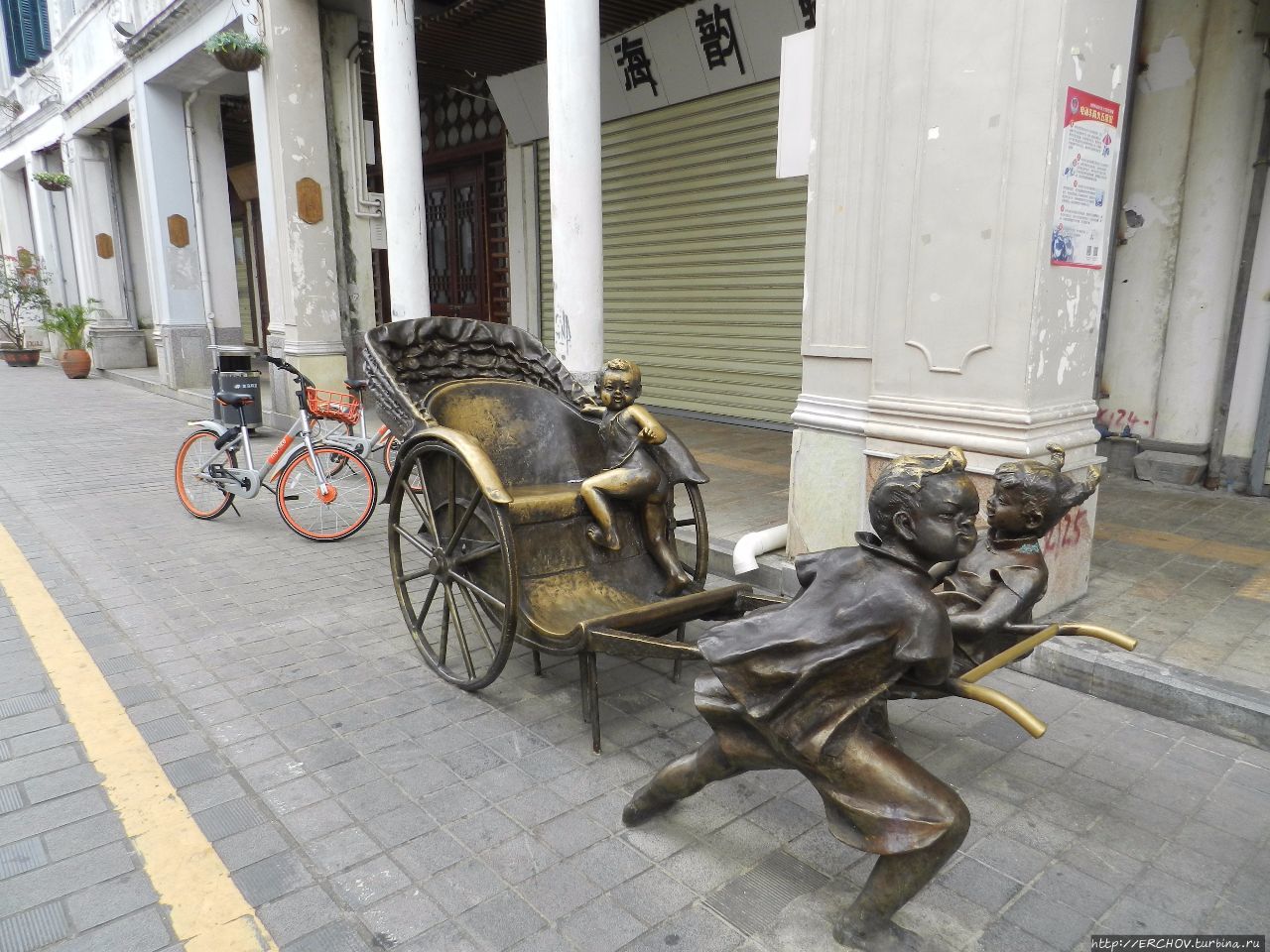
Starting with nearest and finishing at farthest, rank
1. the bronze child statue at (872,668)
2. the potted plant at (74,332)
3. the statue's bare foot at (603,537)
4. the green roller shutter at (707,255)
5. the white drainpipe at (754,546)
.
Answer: the bronze child statue at (872,668), the statue's bare foot at (603,537), the white drainpipe at (754,546), the green roller shutter at (707,255), the potted plant at (74,332)

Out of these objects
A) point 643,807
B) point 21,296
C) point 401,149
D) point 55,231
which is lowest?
point 643,807

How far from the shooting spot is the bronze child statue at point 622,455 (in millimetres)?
3443

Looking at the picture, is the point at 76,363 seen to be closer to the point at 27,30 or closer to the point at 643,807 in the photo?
the point at 27,30

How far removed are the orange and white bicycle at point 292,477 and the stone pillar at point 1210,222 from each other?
5.96 metres

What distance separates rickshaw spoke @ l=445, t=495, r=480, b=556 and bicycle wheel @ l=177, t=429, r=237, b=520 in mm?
3433

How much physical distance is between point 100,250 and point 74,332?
5.38 ft

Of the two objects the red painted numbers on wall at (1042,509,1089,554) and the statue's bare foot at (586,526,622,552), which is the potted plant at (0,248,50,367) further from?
the red painted numbers on wall at (1042,509,1089,554)

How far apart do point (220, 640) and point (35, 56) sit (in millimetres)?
19390

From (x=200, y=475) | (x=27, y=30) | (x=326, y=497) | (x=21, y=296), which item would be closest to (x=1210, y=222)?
(x=326, y=497)

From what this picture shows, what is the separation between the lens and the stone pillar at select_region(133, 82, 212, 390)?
40.9 feet

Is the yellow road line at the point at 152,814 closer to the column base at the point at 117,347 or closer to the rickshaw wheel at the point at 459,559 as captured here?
the rickshaw wheel at the point at 459,559

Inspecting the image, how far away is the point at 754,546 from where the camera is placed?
15.6 ft

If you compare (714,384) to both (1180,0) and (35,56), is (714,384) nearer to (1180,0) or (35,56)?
(1180,0)

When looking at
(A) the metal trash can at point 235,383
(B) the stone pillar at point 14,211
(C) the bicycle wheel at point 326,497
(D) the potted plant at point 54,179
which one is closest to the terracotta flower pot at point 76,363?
(D) the potted plant at point 54,179
